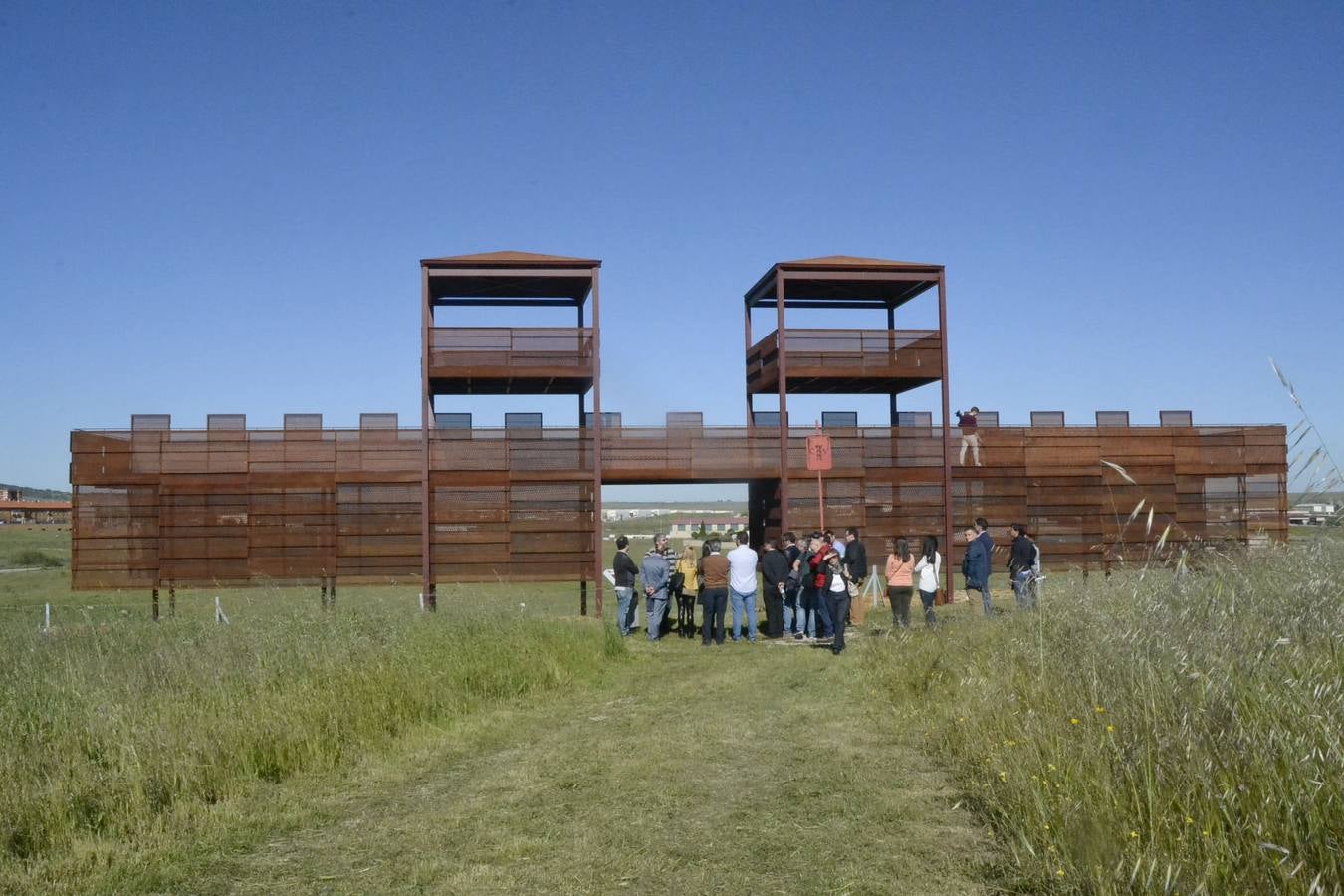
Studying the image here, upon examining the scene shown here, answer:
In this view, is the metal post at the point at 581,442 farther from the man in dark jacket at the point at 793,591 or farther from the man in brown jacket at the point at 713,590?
the man in dark jacket at the point at 793,591

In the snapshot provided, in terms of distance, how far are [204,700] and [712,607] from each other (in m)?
10.4

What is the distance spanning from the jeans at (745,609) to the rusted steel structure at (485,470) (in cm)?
497

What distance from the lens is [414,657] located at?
39.7 feet

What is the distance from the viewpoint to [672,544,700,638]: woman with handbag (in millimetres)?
20516

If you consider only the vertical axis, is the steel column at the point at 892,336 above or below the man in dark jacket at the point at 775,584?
above

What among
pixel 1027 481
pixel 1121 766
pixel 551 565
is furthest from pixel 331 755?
pixel 1027 481

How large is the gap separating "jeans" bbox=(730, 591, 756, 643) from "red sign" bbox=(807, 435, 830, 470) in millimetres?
5202

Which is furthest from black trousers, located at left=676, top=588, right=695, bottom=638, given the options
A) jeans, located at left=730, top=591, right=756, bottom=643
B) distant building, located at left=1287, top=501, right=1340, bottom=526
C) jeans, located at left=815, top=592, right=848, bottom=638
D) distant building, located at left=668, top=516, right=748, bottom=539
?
distant building, located at left=668, top=516, right=748, bottom=539

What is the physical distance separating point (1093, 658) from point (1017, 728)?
695mm

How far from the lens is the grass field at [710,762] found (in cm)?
557

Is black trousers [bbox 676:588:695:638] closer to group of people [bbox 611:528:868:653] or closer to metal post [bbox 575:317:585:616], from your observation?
group of people [bbox 611:528:868:653]

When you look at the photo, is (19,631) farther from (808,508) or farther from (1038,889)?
(808,508)

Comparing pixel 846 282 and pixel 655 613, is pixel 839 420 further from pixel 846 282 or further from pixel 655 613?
pixel 655 613

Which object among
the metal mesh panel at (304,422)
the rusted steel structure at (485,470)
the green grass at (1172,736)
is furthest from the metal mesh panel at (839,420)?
the green grass at (1172,736)
